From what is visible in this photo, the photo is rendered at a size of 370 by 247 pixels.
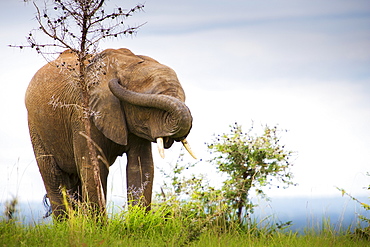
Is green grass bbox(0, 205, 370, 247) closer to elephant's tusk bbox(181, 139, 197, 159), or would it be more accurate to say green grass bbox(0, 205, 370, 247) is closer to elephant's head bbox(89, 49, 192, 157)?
elephant's tusk bbox(181, 139, 197, 159)

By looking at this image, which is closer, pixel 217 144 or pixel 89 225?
pixel 89 225

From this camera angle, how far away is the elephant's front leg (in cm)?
1075

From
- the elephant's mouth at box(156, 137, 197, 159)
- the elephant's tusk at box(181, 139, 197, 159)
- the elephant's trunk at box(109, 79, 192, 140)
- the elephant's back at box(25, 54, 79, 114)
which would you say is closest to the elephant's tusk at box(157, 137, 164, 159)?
the elephant's mouth at box(156, 137, 197, 159)

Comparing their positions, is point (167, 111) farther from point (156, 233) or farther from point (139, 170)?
point (156, 233)

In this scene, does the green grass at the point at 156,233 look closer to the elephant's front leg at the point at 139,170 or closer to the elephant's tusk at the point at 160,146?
the elephant's front leg at the point at 139,170

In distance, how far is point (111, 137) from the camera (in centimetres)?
1065

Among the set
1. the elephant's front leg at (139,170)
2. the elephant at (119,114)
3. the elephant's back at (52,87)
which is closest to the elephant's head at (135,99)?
the elephant at (119,114)

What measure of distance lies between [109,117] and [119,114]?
175 millimetres

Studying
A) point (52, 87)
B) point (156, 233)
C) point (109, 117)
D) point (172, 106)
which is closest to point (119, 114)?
point (109, 117)

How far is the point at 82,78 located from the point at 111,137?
3.61 ft

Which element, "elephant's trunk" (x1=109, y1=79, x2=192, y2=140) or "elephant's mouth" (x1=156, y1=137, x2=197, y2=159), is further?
"elephant's mouth" (x1=156, y1=137, x2=197, y2=159)

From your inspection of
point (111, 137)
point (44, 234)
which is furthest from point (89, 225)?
point (111, 137)

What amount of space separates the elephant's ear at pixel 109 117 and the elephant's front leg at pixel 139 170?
0.40 metres

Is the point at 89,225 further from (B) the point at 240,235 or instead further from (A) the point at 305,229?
(A) the point at 305,229
